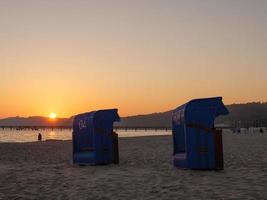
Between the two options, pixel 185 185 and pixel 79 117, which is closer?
pixel 185 185

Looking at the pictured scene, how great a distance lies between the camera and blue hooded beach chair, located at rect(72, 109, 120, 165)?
1645cm

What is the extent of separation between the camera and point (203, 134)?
13164mm

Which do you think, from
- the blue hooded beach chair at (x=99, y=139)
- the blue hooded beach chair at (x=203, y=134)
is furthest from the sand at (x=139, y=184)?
the blue hooded beach chair at (x=99, y=139)

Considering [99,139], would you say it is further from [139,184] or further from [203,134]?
[139,184]

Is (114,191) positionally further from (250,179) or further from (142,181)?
(250,179)

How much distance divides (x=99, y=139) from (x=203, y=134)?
4800mm

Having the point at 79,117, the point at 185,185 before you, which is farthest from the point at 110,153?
the point at 185,185

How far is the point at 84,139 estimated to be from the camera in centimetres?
1733

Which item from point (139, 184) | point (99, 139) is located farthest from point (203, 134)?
point (99, 139)

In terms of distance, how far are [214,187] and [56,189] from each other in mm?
3723

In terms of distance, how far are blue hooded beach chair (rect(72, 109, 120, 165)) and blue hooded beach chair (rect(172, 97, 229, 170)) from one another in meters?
4.12

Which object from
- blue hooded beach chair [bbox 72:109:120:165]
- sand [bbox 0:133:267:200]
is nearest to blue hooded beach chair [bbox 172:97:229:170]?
sand [bbox 0:133:267:200]

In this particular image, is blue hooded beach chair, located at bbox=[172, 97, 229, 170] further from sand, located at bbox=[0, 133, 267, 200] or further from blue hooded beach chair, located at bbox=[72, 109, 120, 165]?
blue hooded beach chair, located at bbox=[72, 109, 120, 165]

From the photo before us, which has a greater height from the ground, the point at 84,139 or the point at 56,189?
the point at 84,139
